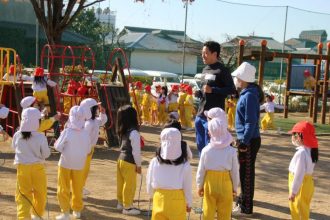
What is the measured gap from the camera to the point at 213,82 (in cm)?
582

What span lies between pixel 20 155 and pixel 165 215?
1.83 metres

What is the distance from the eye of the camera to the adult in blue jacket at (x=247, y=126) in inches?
221

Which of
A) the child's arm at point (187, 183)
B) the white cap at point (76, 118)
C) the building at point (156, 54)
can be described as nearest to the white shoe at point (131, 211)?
the white cap at point (76, 118)

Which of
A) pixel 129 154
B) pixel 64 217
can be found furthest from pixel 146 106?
pixel 64 217

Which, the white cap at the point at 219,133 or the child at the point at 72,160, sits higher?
the white cap at the point at 219,133

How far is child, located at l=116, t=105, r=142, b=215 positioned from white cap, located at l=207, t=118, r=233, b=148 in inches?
45.0

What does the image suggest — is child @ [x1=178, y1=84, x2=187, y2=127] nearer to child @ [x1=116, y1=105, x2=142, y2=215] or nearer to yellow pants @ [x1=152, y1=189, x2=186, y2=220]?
child @ [x1=116, y1=105, x2=142, y2=215]

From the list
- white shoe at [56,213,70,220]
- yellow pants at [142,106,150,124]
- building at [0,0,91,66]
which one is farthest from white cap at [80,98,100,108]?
building at [0,0,91,66]

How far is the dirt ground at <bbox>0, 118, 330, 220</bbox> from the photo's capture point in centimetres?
588

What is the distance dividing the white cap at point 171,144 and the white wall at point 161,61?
38.7 m

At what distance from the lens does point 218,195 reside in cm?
462

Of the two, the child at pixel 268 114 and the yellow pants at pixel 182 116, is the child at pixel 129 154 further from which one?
the child at pixel 268 114

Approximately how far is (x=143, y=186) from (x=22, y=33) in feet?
89.9

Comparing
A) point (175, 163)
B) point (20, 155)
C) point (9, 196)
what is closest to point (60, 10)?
point (9, 196)
